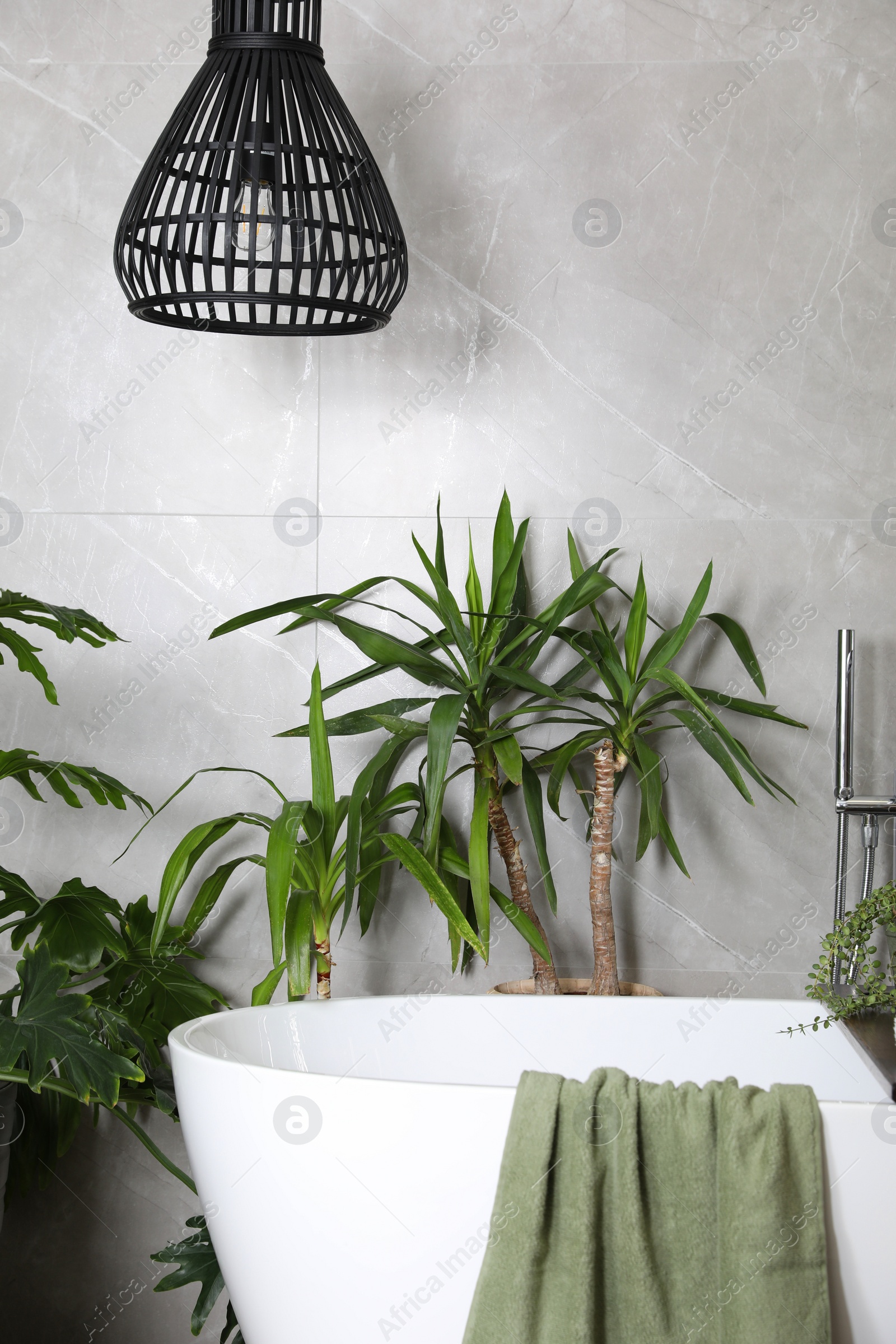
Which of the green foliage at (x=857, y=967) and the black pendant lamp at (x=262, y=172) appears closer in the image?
the black pendant lamp at (x=262, y=172)

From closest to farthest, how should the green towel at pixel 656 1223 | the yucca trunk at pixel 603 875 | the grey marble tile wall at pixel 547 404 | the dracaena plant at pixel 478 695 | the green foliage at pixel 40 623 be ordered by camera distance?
1. the green towel at pixel 656 1223
2. the green foliage at pixel 40 623
3. the dracaena plant at pixel 478 695
4. the yucca trunk at pixel 603 875
5. the grey marble tile wall at pixel 547 404

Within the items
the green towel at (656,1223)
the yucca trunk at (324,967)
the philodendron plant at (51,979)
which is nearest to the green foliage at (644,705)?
the yucca trunk at (324,967)

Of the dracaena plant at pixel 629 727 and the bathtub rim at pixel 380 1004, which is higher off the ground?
the dracaena plant at pixel 629 727

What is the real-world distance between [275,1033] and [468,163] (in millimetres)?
1731

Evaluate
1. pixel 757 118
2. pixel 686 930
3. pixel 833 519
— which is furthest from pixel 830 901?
pixel 757 118

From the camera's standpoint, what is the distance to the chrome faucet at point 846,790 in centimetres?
204

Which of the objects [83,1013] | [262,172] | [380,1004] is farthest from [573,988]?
[262,172]

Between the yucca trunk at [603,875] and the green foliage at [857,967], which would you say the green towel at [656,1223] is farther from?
the yucca trunk at [603,875]

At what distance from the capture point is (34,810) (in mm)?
2389

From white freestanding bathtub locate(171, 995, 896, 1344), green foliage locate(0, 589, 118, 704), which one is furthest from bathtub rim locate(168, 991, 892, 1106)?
green foliage locate(0, 589, 118, 704)

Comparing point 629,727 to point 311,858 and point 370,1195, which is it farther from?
point 370,1195

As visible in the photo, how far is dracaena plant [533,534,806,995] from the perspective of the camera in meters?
1.99

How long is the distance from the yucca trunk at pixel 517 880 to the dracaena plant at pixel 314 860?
0.52ft

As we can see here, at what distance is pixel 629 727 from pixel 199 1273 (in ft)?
3.88
